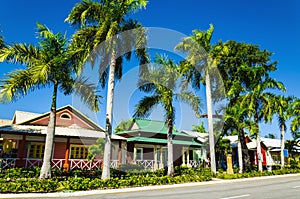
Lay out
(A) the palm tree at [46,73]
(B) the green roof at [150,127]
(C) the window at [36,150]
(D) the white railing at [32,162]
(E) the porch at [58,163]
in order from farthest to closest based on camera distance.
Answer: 1. (B) the green roof at [150,127]
2. (C) the window at [36,150]
3. (D) the white railing at [32,162]
4. (E) the porch at [58,163]
5. (A) the palm tree at [46,73]

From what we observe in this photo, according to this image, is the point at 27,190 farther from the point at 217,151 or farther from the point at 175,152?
the point at 217,151

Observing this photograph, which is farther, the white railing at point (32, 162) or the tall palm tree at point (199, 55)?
the tall palm tree at point (199, 55)

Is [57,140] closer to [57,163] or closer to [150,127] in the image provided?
[57,163]

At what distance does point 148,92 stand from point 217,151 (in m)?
17.8

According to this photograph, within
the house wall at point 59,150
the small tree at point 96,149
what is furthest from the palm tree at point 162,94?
the house wall at point 59,150

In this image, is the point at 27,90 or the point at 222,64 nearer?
the point at 27,90

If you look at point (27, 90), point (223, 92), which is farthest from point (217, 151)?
point (27, 90)

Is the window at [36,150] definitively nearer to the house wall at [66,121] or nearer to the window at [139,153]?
the house wall at [66,121]

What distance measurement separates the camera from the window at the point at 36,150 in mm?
21922

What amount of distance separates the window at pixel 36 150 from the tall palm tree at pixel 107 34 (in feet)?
33.0

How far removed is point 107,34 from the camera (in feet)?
50.1

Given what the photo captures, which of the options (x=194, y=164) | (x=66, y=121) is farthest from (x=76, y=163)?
(x=194, y=164)

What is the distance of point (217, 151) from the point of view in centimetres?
3312

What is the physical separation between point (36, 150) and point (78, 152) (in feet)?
12.5
